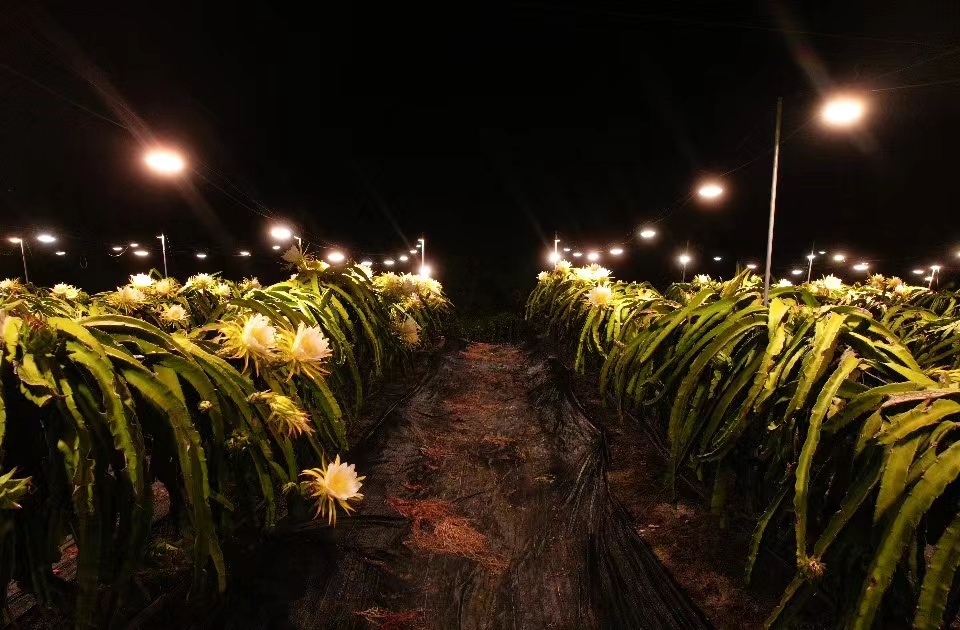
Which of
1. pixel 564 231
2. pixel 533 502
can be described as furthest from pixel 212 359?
pixel 564 231

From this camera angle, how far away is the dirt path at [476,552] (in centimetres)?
160

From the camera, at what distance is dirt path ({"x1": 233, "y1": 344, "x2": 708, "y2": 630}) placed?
1.60m

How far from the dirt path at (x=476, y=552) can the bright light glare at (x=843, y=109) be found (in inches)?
96.1

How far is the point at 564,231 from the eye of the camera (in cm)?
2150

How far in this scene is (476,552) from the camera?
2023mm

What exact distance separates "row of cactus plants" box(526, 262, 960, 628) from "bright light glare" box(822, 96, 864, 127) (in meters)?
1.13

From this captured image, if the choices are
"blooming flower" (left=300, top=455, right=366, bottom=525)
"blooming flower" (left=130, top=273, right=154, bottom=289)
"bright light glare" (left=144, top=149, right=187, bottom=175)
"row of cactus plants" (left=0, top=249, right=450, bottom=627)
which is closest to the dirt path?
"row of cactus plants" (left=0, top=249, right=450, bottom=627)

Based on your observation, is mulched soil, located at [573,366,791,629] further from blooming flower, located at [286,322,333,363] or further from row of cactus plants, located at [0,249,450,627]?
blooming flower, located at [286,322,333,363]

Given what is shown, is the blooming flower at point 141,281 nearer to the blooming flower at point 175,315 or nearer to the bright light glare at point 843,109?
the blooming flower at point 175,315

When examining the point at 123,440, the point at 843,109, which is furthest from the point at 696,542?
the point at 843,109

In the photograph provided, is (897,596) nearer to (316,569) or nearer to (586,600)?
(586,600)

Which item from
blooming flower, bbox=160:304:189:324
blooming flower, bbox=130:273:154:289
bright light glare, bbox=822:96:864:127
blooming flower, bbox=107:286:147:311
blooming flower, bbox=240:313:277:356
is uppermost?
bright light glare, bbox=822:96:864:127

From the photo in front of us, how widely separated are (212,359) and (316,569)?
1.01 m

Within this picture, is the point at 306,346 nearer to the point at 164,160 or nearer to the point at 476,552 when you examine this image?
the point at 476,552
